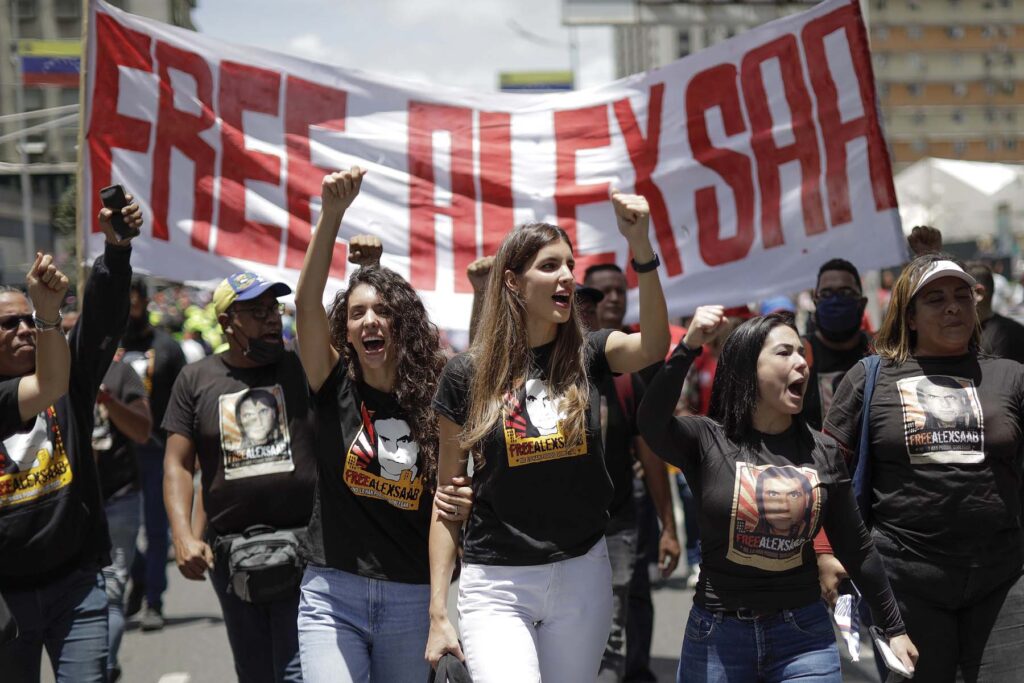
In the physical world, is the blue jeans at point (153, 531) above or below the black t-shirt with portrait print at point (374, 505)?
below

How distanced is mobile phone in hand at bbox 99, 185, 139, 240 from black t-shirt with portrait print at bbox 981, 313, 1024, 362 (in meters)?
3.77

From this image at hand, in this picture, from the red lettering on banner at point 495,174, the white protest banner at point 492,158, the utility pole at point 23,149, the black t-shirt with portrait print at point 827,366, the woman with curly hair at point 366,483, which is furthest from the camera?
the utility pole at point 23,149

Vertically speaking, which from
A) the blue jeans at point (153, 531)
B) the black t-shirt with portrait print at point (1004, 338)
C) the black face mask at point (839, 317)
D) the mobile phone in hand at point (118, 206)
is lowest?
the blue jeans at point (153, 531)

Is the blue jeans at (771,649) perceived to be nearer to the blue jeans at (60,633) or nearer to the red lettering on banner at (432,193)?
the blue jeans at (60,633)

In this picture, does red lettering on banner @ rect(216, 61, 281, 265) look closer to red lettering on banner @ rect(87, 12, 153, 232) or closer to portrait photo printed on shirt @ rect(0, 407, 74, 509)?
red lettering on banner @ rect(87, 12, 153, 232)

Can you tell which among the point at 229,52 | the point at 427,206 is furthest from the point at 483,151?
the point at 229,52

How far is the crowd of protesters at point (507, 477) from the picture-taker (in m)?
3.44

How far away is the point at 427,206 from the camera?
675 cm

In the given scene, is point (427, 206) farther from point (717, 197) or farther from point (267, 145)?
point (717, 197)

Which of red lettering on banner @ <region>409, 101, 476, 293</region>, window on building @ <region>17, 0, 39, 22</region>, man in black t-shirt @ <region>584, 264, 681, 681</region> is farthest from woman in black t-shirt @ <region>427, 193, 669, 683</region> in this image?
window on building @ <region>17, 0, 39, 22</region>

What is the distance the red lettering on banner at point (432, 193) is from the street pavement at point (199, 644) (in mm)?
2336

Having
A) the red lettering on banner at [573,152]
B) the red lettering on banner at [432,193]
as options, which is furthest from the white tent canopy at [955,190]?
the red lettering on banner at [432,193]

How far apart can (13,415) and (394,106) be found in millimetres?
3472

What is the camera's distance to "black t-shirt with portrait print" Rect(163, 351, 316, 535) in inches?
174
